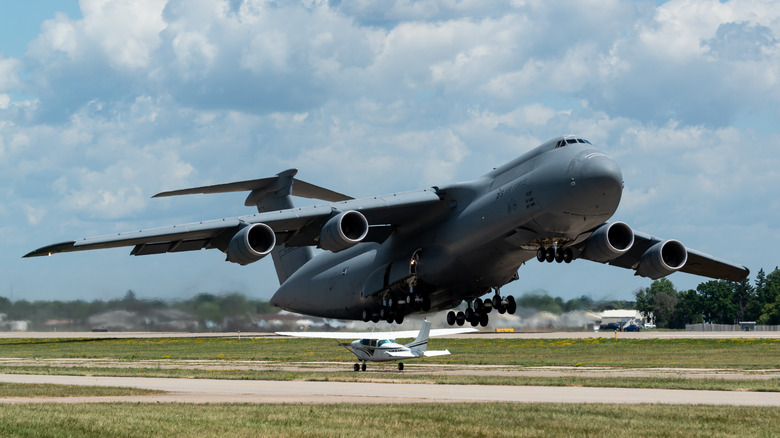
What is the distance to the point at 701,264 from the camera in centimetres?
3316

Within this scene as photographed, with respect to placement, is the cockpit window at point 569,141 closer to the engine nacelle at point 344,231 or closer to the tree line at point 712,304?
the engine nacelle at point 344,231

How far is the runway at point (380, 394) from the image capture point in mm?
18078

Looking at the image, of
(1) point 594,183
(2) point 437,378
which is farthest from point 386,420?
(2) point 437,378

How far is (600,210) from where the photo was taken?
2450 centimetres

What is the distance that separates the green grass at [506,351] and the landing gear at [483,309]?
123 inches

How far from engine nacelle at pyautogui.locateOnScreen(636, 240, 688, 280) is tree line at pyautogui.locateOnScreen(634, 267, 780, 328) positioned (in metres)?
81.4

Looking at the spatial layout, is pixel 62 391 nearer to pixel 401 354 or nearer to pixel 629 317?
pixel 401 354

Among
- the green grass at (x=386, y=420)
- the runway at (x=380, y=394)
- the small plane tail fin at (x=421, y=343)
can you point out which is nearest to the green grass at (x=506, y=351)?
the small plane tail fin at (x=421, y=343)

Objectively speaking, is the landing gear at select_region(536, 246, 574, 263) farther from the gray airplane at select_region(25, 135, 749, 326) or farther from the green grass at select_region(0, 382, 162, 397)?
the green grass at select_region(0, 382, 162, 397)

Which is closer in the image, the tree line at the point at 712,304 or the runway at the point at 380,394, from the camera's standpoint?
the runway at the point at 380,394

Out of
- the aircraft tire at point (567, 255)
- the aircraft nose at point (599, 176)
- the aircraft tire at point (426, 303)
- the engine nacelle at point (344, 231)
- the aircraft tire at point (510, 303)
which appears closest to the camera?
the aircraft nose at point (599, 176)

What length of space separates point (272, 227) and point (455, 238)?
5.51 meters

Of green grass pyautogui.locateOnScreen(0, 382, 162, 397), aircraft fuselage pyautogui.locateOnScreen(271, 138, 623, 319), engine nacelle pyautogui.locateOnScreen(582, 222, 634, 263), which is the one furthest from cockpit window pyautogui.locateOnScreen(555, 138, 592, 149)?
green grass pyautogui.locateOnScreen(0, 382, 162, 397)

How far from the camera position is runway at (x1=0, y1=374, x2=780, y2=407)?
18.1 m
